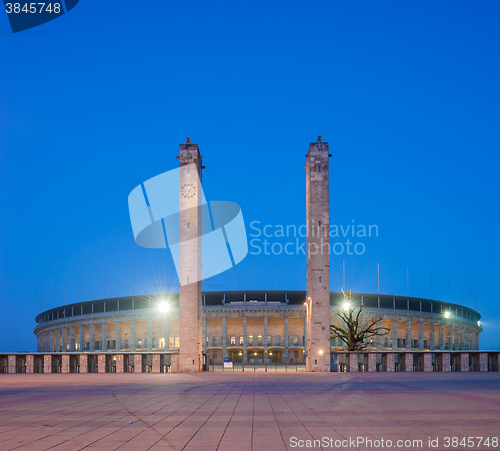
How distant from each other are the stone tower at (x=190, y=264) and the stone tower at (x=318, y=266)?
9.12 m

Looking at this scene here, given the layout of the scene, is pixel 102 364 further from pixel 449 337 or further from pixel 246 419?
pixel 449 337

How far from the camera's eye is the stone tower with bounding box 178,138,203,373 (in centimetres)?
4284

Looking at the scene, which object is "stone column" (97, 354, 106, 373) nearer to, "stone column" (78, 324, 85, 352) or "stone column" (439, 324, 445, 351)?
"stone column" (78, 324, 85, 352)

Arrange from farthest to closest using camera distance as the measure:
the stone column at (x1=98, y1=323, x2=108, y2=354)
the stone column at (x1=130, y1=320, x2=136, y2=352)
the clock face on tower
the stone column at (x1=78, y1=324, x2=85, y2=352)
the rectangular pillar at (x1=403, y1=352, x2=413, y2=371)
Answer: the stone column at (x1=78, y1=324, x2=85, y2=352), the stone column at (x1=98, y1=323, x2=108, y2=354), the stone column at (x1=130, y1=320, x2=136, y2=352), the clock face on tower, the rectangular pillar at (x1=403, y1=352, x2=413, y2=371)

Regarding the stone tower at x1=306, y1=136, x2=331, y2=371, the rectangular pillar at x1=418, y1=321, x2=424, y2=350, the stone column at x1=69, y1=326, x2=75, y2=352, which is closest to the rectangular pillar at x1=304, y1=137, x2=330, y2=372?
the stone tower at x1=306, y1=136, x2=331, y2=371

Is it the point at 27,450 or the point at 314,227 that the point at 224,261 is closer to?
the point at 314,227

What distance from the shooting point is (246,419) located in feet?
45.6

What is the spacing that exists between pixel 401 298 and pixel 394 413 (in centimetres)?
7951

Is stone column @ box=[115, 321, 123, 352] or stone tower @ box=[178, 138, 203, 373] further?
stone column @ box=[115, 321, 123, 352]

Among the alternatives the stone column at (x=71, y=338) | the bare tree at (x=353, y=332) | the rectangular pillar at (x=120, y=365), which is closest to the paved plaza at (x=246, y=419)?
the rectangular pillar at (x=120, y=365)

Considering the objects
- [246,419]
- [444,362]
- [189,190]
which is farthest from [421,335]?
[246,419]

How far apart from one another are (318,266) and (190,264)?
1036 cm

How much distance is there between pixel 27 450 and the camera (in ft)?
32.8

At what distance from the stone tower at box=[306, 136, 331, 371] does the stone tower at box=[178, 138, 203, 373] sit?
912cm
